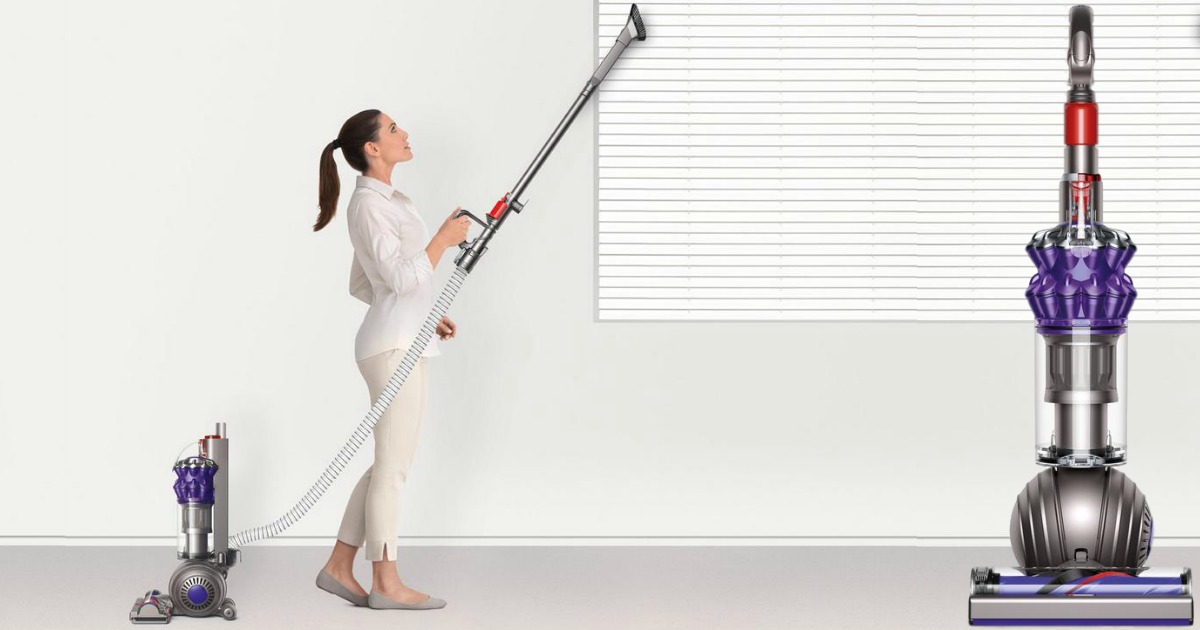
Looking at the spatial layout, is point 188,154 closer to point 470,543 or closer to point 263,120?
point 263,120

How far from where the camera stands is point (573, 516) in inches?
180

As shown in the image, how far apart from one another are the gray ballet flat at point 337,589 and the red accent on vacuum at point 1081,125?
2150 millimetres

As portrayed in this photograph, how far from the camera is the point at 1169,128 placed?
15.1 ft

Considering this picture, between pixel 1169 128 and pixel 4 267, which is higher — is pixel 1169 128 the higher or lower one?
the higher one

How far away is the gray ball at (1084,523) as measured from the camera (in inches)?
123

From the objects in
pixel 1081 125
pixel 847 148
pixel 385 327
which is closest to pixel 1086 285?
pixel 1081 125

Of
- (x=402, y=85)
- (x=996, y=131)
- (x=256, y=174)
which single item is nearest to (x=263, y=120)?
(x=256, y=174)

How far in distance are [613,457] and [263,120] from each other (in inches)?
63.8

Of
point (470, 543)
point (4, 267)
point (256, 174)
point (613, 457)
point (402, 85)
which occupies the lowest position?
point (470, 543)

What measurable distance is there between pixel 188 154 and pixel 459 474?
4.59ft

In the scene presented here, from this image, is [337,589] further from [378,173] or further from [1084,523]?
[1084,523]

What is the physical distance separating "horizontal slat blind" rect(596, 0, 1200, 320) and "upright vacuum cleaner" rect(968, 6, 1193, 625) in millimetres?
1357

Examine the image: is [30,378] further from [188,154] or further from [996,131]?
[996,131]

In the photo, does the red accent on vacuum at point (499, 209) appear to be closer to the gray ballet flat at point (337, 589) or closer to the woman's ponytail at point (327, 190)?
the woman's ponytail at point (327, 190)
